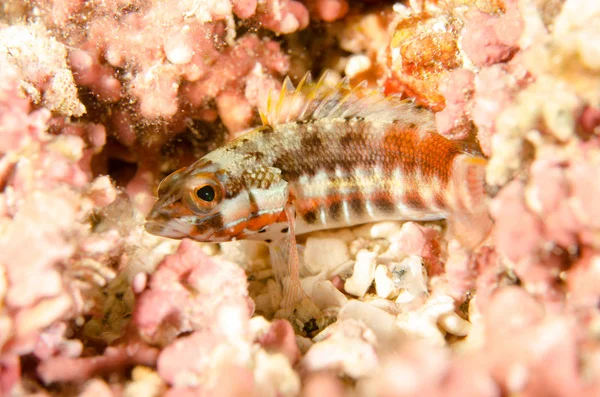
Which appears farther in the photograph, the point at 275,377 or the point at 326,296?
the point at 326,296

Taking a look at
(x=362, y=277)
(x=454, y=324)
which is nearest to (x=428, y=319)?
(x=454, y=324)

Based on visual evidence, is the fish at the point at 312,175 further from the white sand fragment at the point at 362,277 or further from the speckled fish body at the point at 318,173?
the white sand fragment at the point at 362,277

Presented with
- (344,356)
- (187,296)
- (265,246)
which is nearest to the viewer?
(344,356)

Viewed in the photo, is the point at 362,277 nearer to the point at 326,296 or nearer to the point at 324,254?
the point at 326,296

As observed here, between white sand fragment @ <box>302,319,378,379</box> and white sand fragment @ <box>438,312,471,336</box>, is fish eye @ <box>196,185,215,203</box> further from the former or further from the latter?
A: white sand fragment @ <box>438,312,471,336</box>

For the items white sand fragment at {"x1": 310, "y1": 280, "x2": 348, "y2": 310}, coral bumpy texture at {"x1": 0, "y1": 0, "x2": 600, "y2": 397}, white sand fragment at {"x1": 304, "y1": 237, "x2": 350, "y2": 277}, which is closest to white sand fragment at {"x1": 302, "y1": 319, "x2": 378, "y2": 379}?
coral bumpy texture at {"x1": 0, "y1": 0, "x2": 600, "y2": 397}

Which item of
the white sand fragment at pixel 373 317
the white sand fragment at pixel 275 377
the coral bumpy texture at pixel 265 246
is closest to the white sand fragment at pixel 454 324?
the coral bumpy texture at pixel 265 246
